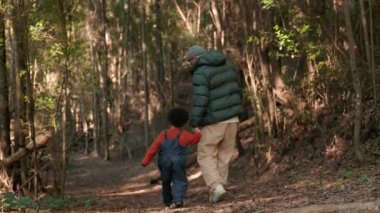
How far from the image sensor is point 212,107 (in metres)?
7.75

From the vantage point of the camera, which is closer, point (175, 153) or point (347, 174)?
point (175, 153)

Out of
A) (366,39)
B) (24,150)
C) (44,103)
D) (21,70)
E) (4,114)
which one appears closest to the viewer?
(366,39)

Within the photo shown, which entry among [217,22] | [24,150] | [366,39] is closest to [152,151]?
[366,39]

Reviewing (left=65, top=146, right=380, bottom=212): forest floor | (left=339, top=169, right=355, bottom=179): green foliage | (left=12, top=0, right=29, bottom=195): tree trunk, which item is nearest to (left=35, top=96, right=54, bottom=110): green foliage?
(left=12, top=0, right=29, bottom=195): tree trunk

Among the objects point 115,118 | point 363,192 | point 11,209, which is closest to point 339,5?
point 363,192

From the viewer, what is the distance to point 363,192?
665cm

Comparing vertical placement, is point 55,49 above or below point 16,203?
above

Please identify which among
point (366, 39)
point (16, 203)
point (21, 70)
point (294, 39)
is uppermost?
point (294, 39)

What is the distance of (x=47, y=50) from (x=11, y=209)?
4092mm

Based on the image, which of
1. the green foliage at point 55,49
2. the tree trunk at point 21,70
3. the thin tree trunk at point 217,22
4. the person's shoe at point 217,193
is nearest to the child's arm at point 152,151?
the person's shoe at point 217,193

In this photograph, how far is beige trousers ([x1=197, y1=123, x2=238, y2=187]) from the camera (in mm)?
7797

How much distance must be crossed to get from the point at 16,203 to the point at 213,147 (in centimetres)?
286

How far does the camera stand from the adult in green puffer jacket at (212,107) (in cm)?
772

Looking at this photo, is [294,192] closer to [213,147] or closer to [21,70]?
[213,147]
